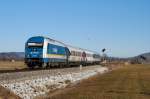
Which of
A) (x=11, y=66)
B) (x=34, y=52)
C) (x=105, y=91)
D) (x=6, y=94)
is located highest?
(x=34, y=52)

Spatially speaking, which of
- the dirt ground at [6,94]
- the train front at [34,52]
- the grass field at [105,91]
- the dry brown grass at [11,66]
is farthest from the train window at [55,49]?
the dirt ground at [6,94]

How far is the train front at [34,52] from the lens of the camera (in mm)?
50781

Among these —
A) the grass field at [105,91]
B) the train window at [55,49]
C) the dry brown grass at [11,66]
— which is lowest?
the grass field at [105,91]

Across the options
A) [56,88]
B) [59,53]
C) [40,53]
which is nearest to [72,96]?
[56,88]

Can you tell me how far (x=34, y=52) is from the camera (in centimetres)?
5088

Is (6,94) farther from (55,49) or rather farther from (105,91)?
(55,49)

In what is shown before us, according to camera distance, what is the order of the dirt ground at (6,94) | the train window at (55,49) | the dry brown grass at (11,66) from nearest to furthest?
1. the dirt ground at (6,94)
2. the train window at (55,49)
3. the dry brown grass at (11,66)

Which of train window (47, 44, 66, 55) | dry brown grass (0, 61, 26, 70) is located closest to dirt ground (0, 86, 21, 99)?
train window (47, 44, 66, 55)

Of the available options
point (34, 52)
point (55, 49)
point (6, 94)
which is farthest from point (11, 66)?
point (6, 94)

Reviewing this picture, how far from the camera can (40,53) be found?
167ft

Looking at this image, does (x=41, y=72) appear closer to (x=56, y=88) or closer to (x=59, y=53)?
(x=56, y=88)

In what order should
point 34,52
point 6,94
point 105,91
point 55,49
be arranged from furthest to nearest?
point 55,49 < point 34,52 < point 105,91 < point 6,94

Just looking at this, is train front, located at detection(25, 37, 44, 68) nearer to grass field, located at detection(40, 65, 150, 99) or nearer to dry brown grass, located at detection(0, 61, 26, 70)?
grass field, located at detection(40, 65, 150, 99)

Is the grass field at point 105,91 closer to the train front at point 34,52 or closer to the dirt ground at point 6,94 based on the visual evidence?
the dirt ground at point 6,94
